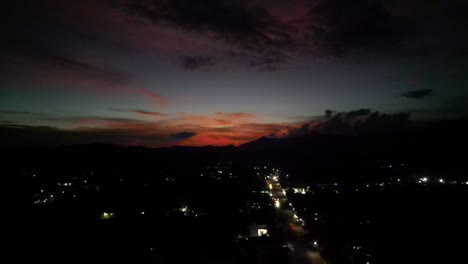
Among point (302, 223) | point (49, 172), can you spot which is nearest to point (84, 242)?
point (302, 223)

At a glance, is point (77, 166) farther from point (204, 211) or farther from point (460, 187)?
point (460, 187)

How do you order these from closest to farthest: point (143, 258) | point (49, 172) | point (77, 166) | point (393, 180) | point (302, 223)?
point (143, 258) → point (302, 223) → point (393, 180) → point (49, 172) → point (77, 166)

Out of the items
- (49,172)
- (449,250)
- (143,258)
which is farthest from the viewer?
(49,172)

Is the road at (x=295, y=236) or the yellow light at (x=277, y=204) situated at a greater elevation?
the road at (x=295, y=236)

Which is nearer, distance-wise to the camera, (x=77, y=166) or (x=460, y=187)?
(x=460, y=187)

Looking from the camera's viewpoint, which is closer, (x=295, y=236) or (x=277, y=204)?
(x=295, y=236)

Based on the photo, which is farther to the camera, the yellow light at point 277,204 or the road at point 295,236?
the yellow light at point 277,204

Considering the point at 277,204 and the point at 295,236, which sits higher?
the point at 295,236
